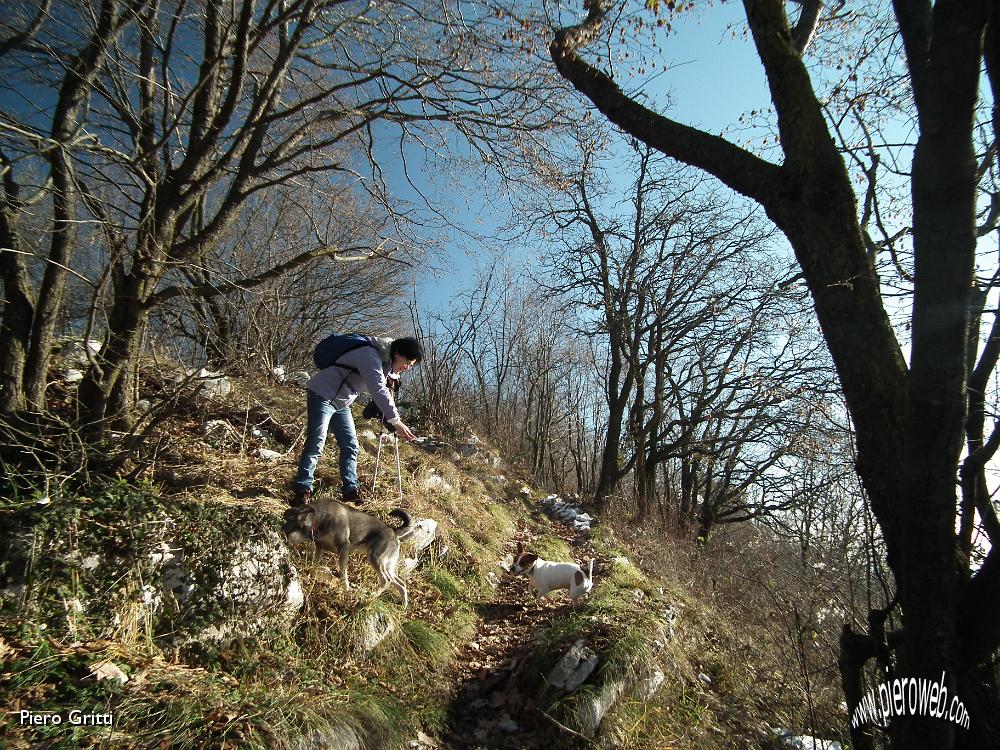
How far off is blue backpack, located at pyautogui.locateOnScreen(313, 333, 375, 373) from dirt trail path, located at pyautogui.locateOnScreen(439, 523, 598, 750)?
300cm

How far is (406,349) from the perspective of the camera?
490cm

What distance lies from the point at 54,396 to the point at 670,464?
16624mm

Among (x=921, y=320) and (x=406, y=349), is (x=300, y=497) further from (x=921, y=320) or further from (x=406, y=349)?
(x=921, y=320)

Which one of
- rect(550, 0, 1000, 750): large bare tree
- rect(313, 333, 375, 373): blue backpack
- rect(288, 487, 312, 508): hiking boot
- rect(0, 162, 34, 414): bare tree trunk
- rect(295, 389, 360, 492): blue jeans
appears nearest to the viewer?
rect(550, 0, 1000, 750): large bare tree

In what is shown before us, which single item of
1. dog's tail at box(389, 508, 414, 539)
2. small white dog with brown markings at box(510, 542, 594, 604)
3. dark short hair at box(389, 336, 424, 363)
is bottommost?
small white dog with brown markings at box(510, 542, 594, 604)

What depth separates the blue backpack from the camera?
4.81 meters

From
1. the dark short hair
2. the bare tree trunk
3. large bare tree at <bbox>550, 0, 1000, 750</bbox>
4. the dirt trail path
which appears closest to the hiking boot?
the dark short hair

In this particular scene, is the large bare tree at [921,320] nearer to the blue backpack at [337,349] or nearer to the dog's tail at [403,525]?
the blue backpack at [337,349]

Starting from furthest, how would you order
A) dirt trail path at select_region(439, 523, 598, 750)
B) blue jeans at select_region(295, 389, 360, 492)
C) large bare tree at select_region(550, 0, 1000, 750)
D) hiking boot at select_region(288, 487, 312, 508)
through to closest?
blue jeans at select_region(295, 389, 360, 492) < hiking boot at select_region(288, 487, 312, 508) < dirt trail path at select_region(439, 523, 598, 750) < large bare tree at select_region(550, 0, 1000, 750)

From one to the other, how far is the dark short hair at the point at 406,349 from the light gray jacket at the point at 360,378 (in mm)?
69

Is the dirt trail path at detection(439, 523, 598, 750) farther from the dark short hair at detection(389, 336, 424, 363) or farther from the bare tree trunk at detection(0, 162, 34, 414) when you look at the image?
the bare tree trunk at detection(0, 162, 34, 414)

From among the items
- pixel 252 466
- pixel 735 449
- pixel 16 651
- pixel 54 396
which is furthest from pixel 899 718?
pixel 735 449

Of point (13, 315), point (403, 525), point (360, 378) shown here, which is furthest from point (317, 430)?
point (13, 315)

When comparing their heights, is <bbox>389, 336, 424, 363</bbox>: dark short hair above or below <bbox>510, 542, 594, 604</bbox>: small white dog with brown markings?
above
